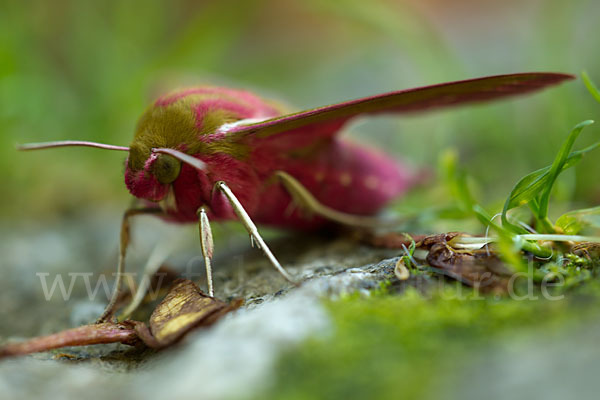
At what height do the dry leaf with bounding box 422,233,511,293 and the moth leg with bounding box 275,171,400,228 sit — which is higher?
the dry leaf with bounding box 422,233,511,293

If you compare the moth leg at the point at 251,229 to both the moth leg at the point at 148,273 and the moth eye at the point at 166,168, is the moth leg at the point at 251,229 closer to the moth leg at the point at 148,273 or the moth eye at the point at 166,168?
the moth eye at the point at 166,168

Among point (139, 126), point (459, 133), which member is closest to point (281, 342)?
point (139, 126)

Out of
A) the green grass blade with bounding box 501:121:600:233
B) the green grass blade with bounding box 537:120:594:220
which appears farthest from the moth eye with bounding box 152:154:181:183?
the green grass blade with bounding box 537:120:594:220

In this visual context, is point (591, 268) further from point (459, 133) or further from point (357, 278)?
point (459, 133)

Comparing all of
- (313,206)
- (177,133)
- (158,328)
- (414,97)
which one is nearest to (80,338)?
(158,328)

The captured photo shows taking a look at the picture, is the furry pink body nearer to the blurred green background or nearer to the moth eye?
the moth eye
